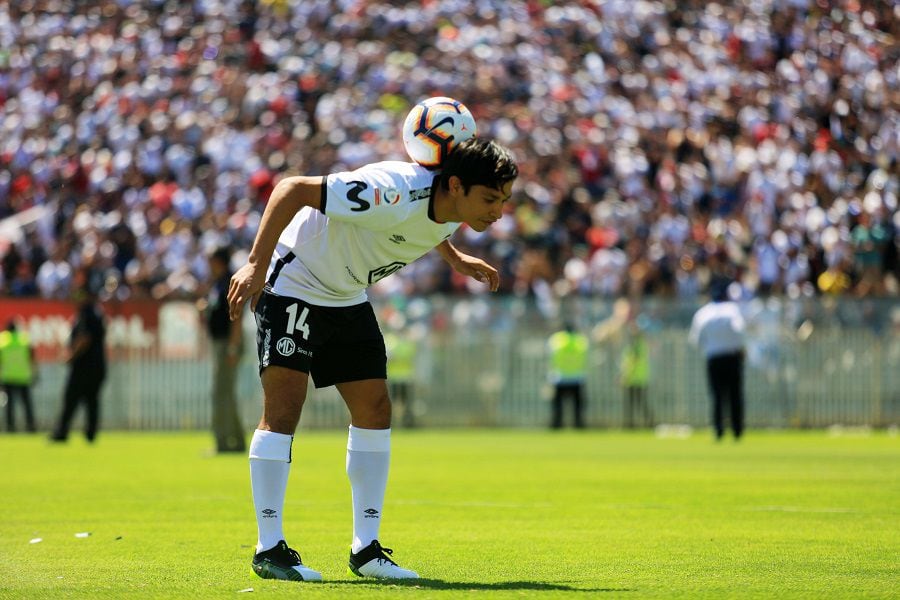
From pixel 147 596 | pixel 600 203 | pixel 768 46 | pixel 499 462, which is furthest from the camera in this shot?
pixel 768 46

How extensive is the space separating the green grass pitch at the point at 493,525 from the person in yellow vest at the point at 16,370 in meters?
7.05

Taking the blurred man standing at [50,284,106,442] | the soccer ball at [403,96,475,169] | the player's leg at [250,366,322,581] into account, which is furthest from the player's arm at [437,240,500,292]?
the blurred man standing at [50,284,106,442]

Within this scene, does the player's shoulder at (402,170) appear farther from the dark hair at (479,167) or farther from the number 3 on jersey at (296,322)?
the number 3 on jersey at (296,322)

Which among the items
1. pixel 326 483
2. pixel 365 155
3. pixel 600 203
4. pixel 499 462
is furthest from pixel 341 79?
pixel 326 483

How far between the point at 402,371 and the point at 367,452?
20797 mm

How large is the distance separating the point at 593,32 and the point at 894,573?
2767 cm

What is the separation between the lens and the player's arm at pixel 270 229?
6.71 meters

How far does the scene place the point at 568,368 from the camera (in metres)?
27.6

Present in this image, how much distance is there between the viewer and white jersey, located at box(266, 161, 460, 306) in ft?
22.7

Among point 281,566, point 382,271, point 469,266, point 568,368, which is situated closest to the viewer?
point 281,566

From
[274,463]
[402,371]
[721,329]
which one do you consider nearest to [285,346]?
[274,463]

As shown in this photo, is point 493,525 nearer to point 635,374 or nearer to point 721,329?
point 721,329

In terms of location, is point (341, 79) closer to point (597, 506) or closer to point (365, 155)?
point (365, 155)

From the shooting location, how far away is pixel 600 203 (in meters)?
29.0
